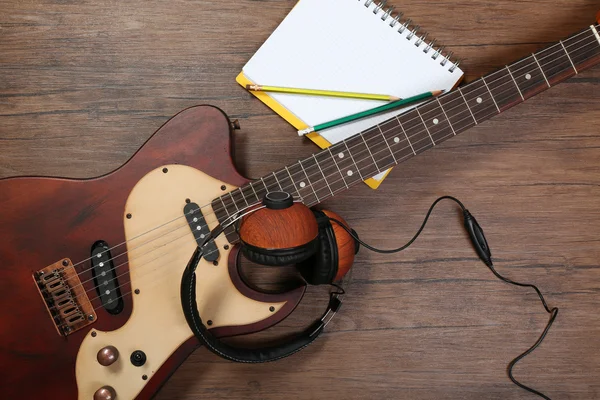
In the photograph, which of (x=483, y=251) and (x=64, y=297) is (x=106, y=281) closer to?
(x=64, y=297)

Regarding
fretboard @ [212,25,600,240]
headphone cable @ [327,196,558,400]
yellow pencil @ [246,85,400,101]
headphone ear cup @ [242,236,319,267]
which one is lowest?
headphone cable @ [327,196,558,400]

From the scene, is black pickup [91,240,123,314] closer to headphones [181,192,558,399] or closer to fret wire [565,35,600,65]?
headphones [181,192,558,399]

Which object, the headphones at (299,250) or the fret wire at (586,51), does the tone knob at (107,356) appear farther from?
the fret wire at (586,51)

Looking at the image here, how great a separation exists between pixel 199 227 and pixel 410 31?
1.80ft

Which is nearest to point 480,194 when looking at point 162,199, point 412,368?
point 412,368

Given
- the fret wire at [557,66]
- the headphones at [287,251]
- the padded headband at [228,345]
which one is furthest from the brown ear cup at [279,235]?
the fret wire at [557,66]

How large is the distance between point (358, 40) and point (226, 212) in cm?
41

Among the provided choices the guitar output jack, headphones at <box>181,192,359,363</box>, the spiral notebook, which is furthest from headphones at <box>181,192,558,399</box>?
the spiral notebook

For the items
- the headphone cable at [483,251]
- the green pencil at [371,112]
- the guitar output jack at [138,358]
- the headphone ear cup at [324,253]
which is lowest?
the headphone cable at [483,251]

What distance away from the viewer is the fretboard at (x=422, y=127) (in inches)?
34.7

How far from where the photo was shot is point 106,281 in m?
0.88

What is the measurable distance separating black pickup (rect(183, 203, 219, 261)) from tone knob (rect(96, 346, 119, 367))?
22 cm

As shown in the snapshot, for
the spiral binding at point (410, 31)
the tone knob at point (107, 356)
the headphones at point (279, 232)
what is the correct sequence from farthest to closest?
1. the spiral binding at point (410, 31)
2. the tone knob at point (107, 356)
3. the headphones at point (279, 232)

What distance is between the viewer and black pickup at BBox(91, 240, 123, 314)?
878mm
